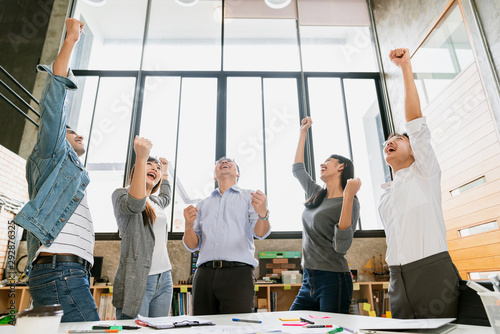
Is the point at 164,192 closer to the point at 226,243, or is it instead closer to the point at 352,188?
the point at 226,243

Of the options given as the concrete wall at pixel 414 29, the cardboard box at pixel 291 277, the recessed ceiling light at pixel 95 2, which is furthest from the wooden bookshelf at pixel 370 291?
the recessed ceiling light at pixel 95 2

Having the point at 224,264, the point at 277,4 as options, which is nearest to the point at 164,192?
the point at 224,264

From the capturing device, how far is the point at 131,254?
1.59 m

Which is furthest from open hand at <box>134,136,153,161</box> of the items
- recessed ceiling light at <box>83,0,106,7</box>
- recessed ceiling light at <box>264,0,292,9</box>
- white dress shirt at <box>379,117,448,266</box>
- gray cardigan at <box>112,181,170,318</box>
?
recessed ceiling light at <box>83,0,106,7</box>

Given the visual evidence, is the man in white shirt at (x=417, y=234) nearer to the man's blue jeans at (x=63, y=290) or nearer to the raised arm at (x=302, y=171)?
the raised arm at (x=302, y=171)

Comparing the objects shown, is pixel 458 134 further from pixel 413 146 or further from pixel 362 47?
pixel 362 47

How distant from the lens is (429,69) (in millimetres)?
3605

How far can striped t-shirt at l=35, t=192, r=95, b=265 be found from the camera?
1.19 m

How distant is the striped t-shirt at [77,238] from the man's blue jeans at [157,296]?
1.39ft

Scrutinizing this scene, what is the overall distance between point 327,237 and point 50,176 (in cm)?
138

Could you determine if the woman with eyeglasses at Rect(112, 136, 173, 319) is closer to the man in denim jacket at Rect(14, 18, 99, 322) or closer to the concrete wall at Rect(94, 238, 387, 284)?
the man in denim jacket at Rect(14, 18, 99, 322)

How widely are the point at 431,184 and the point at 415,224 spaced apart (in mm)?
197

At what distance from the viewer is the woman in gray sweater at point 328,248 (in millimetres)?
1625

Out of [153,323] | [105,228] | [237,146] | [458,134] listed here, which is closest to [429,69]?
[458,134]
